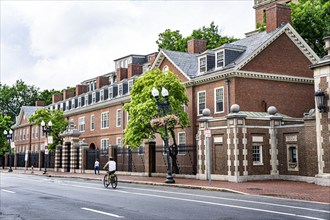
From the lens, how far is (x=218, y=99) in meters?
34.2

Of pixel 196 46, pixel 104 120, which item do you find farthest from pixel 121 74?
pixel 196 46

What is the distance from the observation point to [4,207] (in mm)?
14750

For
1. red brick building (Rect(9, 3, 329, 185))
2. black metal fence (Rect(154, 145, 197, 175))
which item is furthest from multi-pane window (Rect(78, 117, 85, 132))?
black metal fence (Rect(154, 145, 197, 175))

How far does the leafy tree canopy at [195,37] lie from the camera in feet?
165

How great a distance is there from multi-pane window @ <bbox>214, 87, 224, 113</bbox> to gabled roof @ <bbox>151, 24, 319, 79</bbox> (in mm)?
1599

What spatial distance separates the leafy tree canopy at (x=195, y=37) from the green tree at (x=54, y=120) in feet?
52.6

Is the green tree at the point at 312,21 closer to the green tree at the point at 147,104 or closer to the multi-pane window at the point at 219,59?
the multi-pane window at the point at 219,59

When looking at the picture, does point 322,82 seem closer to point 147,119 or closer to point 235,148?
point 235,148

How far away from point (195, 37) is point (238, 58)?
1702 cm

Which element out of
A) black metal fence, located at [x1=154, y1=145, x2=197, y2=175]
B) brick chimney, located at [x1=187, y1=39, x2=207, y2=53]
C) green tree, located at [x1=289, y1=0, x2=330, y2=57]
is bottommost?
black metal fence, located at [x1=154, y1=145, x2=197, y2=175]

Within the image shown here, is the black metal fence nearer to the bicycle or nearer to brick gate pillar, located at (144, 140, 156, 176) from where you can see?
brick gate pillar, located at (144, 140, 156, 176)

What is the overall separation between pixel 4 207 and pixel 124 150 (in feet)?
83.9

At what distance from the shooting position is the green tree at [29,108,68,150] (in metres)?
54.7

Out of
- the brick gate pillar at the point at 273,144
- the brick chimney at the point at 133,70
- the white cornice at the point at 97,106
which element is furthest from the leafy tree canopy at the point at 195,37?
the brick gate pillar at the point at 273,144
